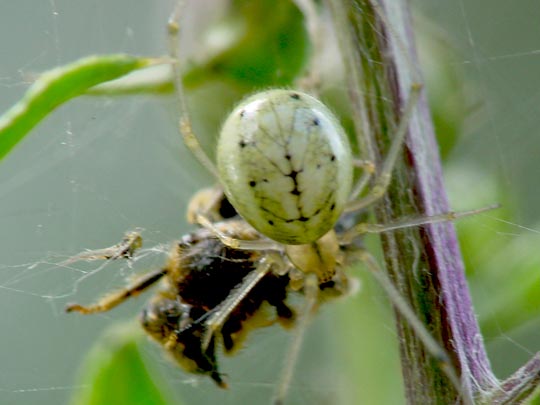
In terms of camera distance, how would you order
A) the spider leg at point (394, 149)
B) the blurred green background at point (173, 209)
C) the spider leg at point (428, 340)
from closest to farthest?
the spider leg at point (428, 340) → the spider leg at point (394, 149) → the blurred green background at point (173, 209)

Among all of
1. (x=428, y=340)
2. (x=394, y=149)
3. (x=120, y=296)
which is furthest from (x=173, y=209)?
(x=428, y=340)

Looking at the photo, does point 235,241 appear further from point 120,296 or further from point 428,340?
point 428,340

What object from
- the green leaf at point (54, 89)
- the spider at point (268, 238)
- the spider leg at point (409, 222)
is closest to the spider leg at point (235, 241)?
the spider at point (268, 238)

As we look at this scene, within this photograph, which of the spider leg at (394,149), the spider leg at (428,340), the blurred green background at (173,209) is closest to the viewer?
the spider leg at (428,340)

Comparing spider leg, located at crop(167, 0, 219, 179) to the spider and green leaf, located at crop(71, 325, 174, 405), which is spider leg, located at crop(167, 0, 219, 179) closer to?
the spider

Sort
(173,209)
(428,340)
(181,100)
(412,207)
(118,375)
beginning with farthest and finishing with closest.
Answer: (173,209), (181,100), (118,375), (412,207), (428,340)

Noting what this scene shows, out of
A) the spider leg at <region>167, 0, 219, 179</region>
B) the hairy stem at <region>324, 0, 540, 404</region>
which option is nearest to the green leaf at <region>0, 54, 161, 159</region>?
the spider leg at <region>167, 0, 219, 179</region>

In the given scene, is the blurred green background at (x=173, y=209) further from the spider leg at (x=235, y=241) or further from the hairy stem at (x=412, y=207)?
the hairy stem at (x=412, y=207)
